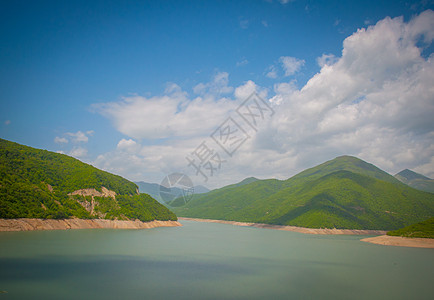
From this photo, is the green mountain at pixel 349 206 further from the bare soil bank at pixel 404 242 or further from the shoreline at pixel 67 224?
the shoreline at pixel 67 224

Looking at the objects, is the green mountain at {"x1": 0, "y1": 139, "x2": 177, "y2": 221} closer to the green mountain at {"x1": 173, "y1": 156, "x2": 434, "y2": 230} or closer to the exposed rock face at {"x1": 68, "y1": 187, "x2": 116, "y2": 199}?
the exposed rock face at {"x1": 68, "y1": 187, "x2": 116, "y2": 199}

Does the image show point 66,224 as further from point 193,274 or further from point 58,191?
point 193,274

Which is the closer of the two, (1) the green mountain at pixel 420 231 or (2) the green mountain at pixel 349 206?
(1) the green mountain at pixel 420 231

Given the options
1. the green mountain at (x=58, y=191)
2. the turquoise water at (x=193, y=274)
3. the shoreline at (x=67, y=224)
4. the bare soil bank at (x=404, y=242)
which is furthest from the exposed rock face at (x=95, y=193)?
the bare soil bank at (x=404, y=242)

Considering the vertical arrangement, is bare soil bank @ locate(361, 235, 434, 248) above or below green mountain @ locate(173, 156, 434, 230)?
below

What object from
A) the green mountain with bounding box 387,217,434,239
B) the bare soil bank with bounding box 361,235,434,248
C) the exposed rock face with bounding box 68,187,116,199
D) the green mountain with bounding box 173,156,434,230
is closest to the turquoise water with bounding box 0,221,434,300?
the bare soil bank with bounding box 361,235,434,248

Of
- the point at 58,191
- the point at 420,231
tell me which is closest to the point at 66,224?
the point at 58,191
